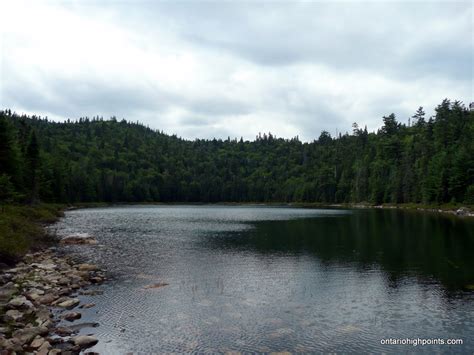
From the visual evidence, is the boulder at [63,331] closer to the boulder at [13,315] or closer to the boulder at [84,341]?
the boulder at [84,341]

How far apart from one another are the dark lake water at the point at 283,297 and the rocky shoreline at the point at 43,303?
1531mm

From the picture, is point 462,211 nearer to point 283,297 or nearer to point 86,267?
point 283,297

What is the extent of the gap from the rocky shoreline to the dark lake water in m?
1.53

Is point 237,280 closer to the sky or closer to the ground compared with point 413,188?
closer to the ground

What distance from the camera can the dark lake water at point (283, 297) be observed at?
21.8 metres

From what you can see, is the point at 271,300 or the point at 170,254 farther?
the point at 170,254

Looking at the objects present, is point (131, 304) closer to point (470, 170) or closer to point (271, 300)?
point (271, 300)

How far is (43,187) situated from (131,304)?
10224 cm

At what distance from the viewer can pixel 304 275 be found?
124 ft

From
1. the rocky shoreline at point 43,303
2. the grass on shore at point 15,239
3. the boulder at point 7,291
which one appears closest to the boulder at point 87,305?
the rocky shoreline at point 43,303

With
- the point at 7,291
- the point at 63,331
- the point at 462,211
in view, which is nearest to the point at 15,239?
the point at 7,291

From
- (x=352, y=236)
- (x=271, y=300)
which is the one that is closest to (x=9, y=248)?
(x=271, y=300)

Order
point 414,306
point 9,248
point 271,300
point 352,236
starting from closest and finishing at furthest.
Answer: point 414,306
point 271,300
point 9,248
point 352,236

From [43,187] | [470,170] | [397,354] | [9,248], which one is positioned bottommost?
[397,354]
